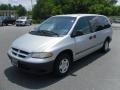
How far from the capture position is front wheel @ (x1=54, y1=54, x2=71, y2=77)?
5.42 meters

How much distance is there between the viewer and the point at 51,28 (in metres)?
6.29

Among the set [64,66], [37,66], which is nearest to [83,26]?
[64,66]

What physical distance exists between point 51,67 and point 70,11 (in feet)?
117

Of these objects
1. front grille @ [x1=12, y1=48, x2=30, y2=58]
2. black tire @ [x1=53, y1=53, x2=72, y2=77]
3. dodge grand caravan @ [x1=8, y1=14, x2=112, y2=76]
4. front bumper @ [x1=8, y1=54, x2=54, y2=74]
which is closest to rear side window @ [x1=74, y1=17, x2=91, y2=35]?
dodge grand caravan @ [x1=8, y1=14, x2=112, y2=76]

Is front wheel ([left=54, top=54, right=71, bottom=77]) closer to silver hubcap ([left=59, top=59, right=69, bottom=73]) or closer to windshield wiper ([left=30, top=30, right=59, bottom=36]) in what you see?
silver hubcap ([left=59, top=59, right=69, bottom=73])

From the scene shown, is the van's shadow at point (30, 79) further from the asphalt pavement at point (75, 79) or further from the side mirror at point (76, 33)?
the side mirror at point (76, 33)

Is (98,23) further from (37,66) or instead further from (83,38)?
(37,66)

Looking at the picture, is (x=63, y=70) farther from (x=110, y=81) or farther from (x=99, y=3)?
(x=99, y=3)

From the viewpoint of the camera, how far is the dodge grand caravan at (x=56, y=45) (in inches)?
201

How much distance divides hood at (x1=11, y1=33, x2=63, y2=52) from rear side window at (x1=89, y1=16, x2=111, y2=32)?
2055 millimetres

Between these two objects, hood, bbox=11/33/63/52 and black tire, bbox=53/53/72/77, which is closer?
hood, bbox=11/33/63/52

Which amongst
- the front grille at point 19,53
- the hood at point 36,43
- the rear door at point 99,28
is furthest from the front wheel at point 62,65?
the rear door at point 99,28

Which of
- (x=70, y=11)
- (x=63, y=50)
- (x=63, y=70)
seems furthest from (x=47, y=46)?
(x=70, y=11)

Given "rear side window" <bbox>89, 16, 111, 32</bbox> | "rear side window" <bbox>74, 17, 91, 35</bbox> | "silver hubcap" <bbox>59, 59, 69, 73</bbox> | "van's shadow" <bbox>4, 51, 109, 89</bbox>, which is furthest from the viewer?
"rear side window" <bbox>89, 16, 111, 32</bbox>
